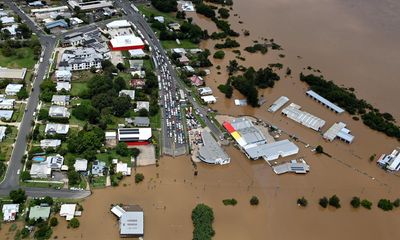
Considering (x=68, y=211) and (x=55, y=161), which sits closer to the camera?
(x=68, y=211)

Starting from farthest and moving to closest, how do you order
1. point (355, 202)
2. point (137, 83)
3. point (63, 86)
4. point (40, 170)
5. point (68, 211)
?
1. point (137, 83)
2. point (63, 86)
3. point (355, 202)
4. point (40, 170)
5. point (68, 211)

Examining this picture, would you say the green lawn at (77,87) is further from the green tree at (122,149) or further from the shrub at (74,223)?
the shrub at (74,223)

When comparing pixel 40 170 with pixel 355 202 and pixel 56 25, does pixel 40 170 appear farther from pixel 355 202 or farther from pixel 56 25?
pixel 56 25

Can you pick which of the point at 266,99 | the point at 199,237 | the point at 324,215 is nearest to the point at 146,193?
the point at 199,237

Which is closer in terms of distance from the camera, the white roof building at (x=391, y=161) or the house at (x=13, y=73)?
the white roof building at (x=391, y=161)

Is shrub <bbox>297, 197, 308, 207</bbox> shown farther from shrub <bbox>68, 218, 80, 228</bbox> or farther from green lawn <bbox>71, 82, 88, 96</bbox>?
green lawn <bbox>71, 82, 88, 96</bbox>

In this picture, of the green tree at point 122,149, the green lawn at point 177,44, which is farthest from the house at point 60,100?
the green lawn at point 177,44

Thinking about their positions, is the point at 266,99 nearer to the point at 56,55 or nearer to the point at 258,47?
the point at 258,47

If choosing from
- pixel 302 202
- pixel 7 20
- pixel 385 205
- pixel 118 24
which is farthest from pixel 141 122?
pixel 7 20
